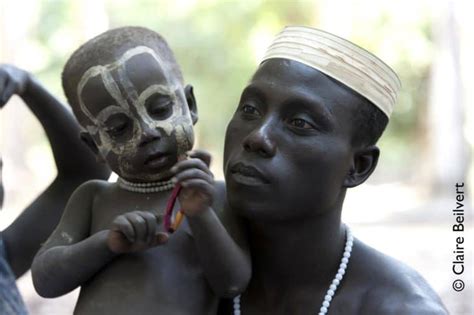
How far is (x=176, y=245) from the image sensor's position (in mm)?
1731

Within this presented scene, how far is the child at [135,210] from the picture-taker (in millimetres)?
1656

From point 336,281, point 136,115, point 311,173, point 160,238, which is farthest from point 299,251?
point 136,115

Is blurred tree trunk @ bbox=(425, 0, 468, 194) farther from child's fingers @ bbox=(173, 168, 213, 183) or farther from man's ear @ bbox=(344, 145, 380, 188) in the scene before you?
child's fingers @ bbox=(173, 168, 213, 183)

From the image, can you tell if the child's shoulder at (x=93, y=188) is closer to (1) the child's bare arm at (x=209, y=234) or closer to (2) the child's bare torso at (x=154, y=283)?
(2) the child's bare torso at (x=154, y=283)

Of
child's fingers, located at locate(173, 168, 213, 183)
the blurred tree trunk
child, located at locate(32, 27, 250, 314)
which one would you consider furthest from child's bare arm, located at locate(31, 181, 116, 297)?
the blurred tree trunk

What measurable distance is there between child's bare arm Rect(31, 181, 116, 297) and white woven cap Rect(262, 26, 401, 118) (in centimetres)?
50

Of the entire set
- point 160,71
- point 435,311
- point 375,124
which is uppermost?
point 375,124

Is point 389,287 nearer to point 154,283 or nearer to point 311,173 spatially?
point 311,173

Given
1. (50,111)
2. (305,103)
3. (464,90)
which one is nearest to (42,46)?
(464,90)

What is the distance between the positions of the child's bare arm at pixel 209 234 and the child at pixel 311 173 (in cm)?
7

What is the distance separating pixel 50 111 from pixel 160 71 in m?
0.55

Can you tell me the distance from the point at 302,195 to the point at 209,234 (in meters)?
0.19

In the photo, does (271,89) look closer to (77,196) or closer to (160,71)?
(160,71)

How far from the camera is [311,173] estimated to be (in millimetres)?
1629
